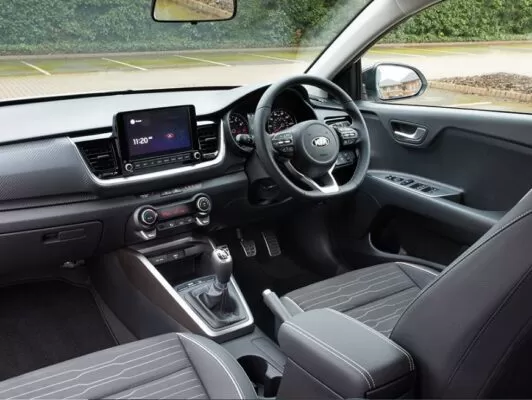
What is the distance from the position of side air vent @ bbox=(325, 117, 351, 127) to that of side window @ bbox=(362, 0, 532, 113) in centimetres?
37

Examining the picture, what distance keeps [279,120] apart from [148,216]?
2.56ft

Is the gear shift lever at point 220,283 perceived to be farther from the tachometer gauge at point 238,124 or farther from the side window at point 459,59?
the side window at point 459,59

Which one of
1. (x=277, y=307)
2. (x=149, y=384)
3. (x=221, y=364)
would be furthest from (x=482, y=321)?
(x=277, y=307)

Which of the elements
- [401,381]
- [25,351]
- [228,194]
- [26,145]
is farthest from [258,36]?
[401,381]

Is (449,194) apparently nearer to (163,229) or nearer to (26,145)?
(163,229)

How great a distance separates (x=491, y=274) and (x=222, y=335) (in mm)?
1533

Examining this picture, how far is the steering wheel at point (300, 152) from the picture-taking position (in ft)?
8.06

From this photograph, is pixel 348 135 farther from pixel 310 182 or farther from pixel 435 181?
pixel 435 181

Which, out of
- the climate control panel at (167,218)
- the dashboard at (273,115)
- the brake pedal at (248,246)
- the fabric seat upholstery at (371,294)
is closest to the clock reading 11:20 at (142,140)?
the climate control panel at (167,218)

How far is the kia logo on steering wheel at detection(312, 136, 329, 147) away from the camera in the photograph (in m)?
2.56

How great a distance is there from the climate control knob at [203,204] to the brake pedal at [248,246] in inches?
21.1

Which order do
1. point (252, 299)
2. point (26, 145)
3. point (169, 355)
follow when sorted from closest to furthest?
point (169, 355), point (26, 145), point (252, 299)

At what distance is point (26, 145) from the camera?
225cm

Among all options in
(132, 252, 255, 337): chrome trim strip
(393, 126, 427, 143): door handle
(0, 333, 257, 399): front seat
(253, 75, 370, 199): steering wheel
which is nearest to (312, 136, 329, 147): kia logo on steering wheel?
(253, 75, 370, 199): steering wheel
